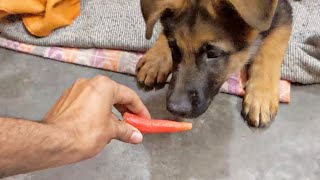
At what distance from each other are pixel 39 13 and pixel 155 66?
2.48 ft

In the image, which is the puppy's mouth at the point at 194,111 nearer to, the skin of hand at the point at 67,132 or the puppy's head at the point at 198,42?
the puppy's head at the point at 198,42

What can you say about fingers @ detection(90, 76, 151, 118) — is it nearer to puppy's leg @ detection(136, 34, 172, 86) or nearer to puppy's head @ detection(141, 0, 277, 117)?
puppy's head @ detection(141, 0, 277, 117)

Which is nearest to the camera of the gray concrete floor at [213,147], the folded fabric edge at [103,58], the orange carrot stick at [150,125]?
the orange carrot stick at [150,125]

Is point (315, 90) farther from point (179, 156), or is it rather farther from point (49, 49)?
point (49, 49)

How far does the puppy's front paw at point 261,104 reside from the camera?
247 centimetres

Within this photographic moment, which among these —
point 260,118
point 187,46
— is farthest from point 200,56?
point 260,118

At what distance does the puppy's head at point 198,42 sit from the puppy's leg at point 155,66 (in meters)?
0.25

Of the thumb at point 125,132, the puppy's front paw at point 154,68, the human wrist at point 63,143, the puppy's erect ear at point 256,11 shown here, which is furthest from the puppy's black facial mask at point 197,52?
the human wrist at point 63,143

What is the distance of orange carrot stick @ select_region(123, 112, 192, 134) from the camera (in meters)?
1.94

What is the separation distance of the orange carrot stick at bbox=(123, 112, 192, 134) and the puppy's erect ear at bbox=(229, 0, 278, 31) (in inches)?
19.0

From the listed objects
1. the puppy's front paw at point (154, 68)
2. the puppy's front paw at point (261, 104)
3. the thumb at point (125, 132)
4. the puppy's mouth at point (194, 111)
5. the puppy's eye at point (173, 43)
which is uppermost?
the thumb at point (125, 132)

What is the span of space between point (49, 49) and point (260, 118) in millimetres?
1149

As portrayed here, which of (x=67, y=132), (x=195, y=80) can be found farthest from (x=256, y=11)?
(x=67, y=132)

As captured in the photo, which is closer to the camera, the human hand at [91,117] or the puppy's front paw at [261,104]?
the human hand at [91,117]
